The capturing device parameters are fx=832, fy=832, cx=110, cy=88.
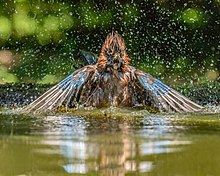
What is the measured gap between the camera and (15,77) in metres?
8.98

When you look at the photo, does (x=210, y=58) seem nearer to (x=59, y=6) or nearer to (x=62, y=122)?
(x=59, y=6)

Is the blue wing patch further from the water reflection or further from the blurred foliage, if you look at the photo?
the blurred foliage

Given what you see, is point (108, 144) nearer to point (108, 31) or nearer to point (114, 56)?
point (114, 56)

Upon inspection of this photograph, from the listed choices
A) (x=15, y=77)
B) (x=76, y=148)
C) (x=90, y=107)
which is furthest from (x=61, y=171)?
(x=15, y=77)

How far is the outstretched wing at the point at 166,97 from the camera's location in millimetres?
5910

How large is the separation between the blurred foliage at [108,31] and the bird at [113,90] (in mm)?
2859

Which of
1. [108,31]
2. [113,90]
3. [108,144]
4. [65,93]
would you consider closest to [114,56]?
[113,90]

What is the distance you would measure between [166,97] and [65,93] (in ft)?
2.42

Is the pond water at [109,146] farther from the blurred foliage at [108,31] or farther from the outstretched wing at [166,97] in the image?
the blurred foliage at [108,31]

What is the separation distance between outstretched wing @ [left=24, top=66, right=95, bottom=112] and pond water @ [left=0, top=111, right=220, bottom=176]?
22.8 inches

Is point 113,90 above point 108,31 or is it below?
below

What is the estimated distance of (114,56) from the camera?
6.11 m

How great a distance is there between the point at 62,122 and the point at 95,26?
432 cm

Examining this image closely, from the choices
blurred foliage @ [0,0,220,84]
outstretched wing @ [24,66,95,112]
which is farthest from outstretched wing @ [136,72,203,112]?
blurred foliage @ [0,0,220,84]
